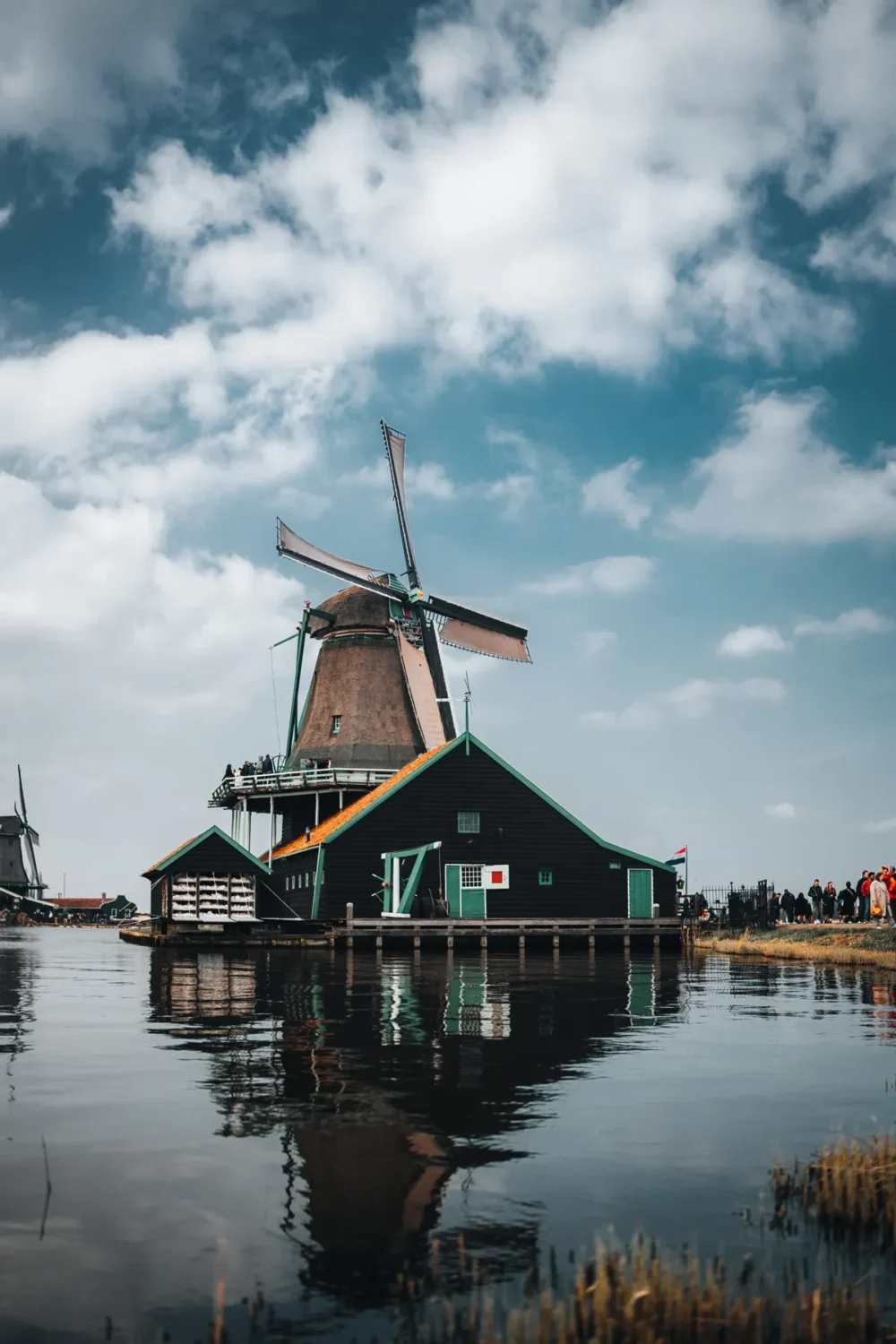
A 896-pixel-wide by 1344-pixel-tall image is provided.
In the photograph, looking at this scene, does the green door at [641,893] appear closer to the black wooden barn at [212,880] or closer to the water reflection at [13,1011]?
the black wooden barn at [212,880]

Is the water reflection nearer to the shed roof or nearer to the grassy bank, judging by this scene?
the shed roof

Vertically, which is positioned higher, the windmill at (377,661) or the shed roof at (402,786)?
the windmill at (377,661)

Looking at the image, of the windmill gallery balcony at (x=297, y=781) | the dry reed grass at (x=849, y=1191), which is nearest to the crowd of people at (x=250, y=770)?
the windmill gallery balcony at (x=297, y=781)

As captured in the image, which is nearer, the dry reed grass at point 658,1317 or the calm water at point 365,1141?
the dry reed grass at point 658,1317

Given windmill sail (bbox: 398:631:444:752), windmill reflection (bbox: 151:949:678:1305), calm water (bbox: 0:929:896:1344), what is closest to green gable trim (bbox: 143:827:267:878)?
windmill sail (bbox: 398:631:444:752)

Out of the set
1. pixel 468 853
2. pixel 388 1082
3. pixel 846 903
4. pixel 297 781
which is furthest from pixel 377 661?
pixel 388 1082

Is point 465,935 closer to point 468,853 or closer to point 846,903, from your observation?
point 468,853

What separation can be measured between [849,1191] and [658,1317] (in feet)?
8.03

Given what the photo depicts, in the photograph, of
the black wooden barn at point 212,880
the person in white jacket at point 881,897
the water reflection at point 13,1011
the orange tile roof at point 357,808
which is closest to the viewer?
the water reflection at point 13,1011

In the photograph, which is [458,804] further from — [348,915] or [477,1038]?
[477,1038]

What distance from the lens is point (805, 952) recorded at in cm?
3588

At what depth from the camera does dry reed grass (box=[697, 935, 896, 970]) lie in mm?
31969

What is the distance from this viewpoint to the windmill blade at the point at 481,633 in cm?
5984

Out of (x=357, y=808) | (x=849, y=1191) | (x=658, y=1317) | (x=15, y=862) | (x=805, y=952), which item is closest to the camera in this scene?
(x=658, y=1317)
